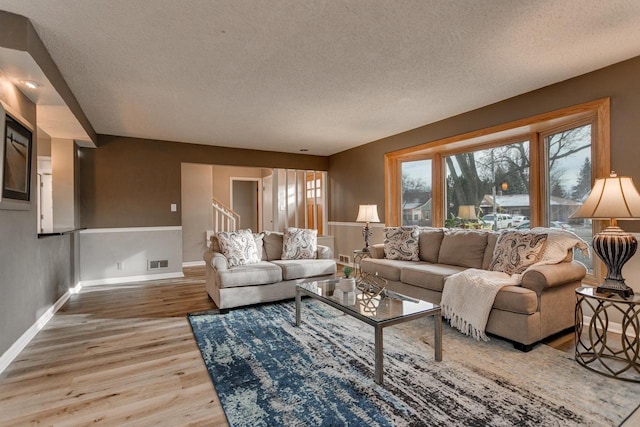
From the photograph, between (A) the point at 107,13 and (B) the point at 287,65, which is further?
(B) the point at 287,65

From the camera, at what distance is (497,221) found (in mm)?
4258

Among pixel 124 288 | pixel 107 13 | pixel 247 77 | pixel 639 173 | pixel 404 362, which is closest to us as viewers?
pixel 107 13

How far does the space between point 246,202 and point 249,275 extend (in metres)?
6.16

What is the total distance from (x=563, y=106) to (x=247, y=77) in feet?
10.2

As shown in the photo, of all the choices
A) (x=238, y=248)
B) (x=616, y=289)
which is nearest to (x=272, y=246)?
(x=238, y=248)

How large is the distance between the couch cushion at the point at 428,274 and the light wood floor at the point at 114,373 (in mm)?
991

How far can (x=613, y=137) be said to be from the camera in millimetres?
2912

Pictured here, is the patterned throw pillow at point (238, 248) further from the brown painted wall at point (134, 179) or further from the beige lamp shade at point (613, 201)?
the beige lamp shade at point (613, 201)

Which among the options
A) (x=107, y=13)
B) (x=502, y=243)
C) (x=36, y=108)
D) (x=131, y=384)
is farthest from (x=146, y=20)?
(x=502, y=243)

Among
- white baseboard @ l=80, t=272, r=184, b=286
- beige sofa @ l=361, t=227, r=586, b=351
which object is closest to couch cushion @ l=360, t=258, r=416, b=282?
beige sofa @ l=361, t=227, r=586, b=351

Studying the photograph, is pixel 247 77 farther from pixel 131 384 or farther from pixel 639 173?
pixel 639 173

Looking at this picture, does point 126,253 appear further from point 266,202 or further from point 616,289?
point 616,289

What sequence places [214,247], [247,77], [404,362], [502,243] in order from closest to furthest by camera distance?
[404,362] < [247,77] < [502,243] < [214,247]

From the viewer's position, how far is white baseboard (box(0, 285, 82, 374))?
2.39 metres
